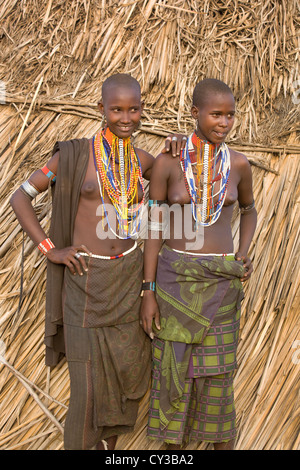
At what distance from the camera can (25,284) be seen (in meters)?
2.68

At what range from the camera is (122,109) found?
2.20m

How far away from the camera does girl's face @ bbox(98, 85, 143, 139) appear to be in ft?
7.18

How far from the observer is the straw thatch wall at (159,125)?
259 cm

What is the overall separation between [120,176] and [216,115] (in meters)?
0.48

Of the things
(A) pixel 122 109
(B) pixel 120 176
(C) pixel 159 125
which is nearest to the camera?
(A) pixel 122 109

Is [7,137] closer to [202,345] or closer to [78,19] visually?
[78,19]

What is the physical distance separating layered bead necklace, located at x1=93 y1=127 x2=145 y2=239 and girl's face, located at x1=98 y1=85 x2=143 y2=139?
0.08 meters

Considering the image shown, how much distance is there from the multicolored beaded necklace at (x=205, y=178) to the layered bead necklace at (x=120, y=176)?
230 millimetres

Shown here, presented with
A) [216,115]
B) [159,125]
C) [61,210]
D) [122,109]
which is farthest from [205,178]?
[159,125]

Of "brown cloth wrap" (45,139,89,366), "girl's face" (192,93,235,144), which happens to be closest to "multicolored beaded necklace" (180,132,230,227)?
"girl's face" (192,93,235,144)

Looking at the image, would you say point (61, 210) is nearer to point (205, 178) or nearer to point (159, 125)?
point (205, 178)

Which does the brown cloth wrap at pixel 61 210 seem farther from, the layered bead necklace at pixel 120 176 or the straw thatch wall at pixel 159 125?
the straw thatch wall at pixel 159 125

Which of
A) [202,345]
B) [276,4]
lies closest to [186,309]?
[202,345]
